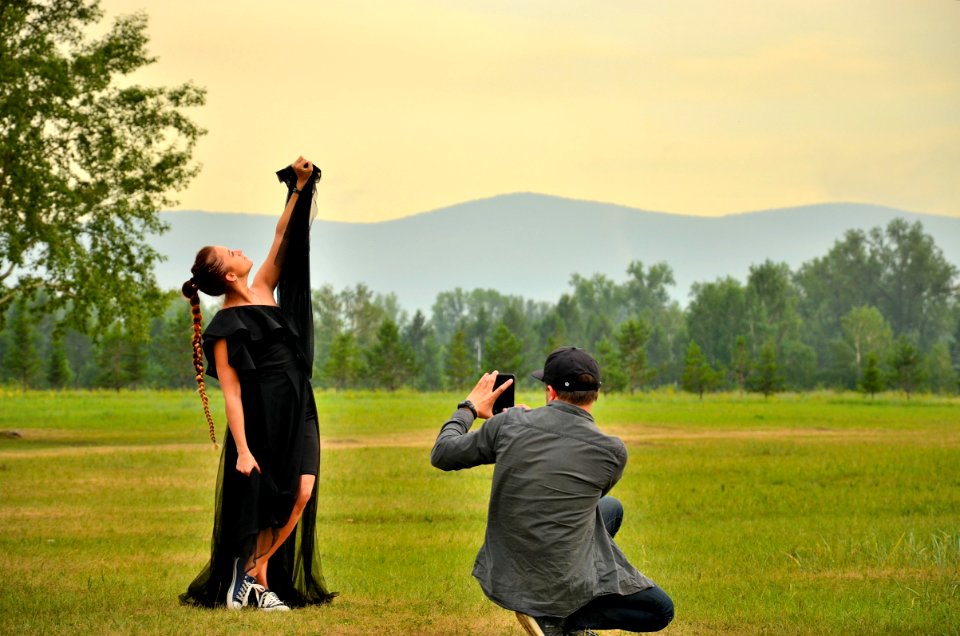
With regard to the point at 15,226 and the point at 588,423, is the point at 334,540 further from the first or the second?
the point at 15,226

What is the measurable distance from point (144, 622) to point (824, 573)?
20.1ft

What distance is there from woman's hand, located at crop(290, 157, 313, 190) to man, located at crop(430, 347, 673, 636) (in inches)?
115

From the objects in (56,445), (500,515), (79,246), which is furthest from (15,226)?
(500,515)

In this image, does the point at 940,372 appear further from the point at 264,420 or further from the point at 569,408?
the point at 569,408

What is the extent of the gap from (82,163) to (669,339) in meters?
122

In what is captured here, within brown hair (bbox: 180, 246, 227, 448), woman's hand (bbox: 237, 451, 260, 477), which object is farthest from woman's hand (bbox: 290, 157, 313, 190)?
woman's hand (bbox: 237, 451, 260, 477)

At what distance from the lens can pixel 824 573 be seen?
1153cm

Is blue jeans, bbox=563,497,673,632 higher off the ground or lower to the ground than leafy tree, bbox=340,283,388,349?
lower

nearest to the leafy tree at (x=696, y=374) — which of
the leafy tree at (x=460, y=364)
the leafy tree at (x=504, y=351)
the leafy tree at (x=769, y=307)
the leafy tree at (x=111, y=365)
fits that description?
the leafy tree at (x=504, y=351)

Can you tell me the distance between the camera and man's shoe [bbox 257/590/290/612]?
843cm

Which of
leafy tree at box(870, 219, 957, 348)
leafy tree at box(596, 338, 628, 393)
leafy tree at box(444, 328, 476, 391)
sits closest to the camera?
leafy tree at box(444, 328, 476, 391)

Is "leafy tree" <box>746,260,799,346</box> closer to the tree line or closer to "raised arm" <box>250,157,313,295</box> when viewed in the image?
the tree line

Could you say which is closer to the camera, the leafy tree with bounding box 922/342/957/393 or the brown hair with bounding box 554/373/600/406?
the brown hair with bounding box 554/373/600/406

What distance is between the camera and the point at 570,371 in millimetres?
6254
